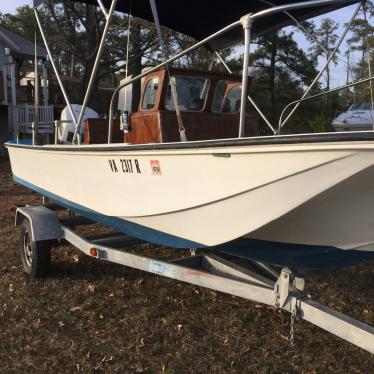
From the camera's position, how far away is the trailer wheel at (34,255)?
5.33m

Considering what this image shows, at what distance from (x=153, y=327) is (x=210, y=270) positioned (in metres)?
0.70

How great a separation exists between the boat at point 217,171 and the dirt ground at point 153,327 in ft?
2.38

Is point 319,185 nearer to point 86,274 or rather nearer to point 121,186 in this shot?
point 121,186

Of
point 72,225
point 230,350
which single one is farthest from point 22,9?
point 230,350

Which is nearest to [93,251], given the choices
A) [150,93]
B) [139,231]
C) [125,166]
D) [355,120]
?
[139,231]

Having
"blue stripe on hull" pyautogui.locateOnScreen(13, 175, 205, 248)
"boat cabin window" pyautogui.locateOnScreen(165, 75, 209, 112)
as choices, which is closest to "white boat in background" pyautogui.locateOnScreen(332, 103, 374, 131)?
"boat cabin window" pyautogui.locateOnScreen(165, 75, 209, 112)

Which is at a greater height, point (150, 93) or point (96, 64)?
point (96, 64)

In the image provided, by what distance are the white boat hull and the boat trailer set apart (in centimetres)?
26

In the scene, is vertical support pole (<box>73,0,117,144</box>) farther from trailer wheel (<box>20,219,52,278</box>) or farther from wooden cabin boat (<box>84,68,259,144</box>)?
trailer wheel (<box>20,219,52,278</box>)

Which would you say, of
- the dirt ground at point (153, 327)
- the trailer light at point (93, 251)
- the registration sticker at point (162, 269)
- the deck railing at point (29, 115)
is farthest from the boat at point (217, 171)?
the deck railing at point (29, 115)

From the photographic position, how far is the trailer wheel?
5332mm

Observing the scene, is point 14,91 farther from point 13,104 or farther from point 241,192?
point 241,192

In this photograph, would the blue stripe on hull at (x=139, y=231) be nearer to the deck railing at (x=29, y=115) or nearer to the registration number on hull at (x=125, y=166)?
the registration number on hull at (x=125, y=166)

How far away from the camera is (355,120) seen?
5129 mm
